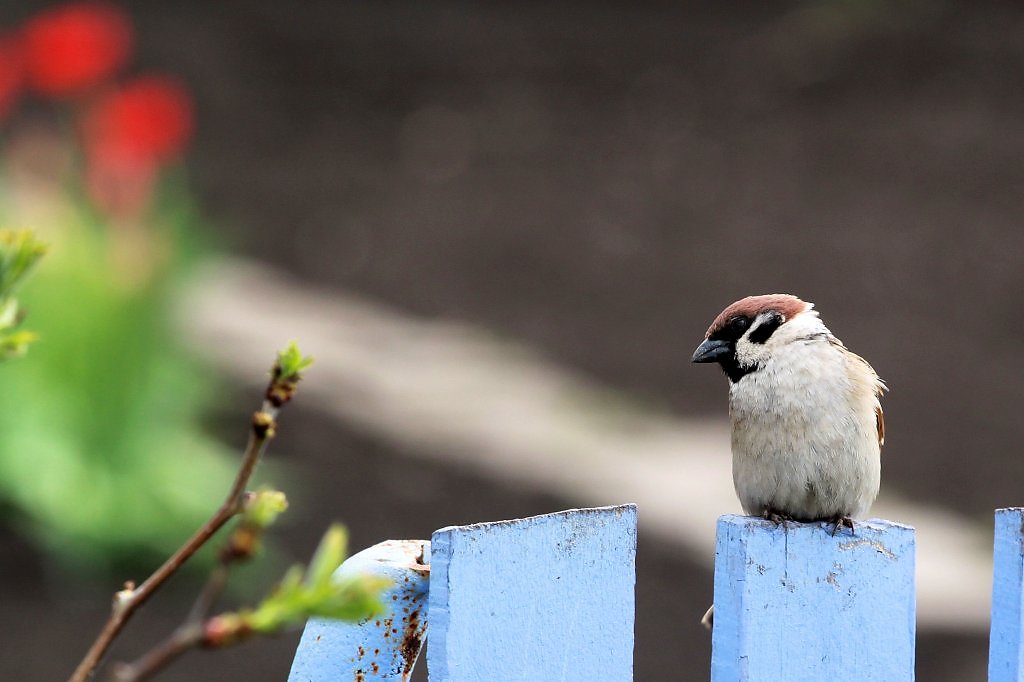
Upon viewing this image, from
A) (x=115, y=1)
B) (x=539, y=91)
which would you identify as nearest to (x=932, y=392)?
(x=539, y=91)

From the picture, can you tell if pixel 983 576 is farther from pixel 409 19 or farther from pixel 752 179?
pixel 409 19

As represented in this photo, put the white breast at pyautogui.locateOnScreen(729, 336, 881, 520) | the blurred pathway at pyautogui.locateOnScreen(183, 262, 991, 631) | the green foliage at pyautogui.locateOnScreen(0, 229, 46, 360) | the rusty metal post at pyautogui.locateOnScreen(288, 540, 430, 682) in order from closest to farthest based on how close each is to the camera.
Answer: the green foliage at pyautogui.locateOnScreen(0, 229, 46, 360)
the rusty metal post at pyautogui.locateOnScreen(288, 540, 430, 682)
the white breast at pyautogui.locateOnScreen(729, 336, 881, 520)
the blurred pathway at pyautogui.locateOnScreen(183, 262, 991, 631)

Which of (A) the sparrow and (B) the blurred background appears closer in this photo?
(A) the sparrow

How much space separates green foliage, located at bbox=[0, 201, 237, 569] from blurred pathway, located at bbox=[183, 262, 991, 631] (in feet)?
0.94

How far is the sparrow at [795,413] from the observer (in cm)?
202

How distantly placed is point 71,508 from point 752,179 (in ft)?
18.5

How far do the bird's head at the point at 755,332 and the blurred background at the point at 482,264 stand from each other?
3.64 ft

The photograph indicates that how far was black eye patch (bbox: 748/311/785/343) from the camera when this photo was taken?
2.20 metres

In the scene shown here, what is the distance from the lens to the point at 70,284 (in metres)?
4.21

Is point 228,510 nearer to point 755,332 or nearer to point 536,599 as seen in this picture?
point 536,599

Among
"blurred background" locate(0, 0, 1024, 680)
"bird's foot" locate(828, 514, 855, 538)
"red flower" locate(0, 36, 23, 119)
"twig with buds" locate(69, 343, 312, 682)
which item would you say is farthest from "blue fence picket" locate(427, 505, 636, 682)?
"red flower" locate(0, 36, 23, 119)

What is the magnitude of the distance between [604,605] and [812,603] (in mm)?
265

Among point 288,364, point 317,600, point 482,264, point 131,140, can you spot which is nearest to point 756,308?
point 288,364

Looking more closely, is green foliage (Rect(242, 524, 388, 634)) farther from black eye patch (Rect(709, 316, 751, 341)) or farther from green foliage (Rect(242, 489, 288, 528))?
black eye patch (Rect(709, 316, 751, 341))
